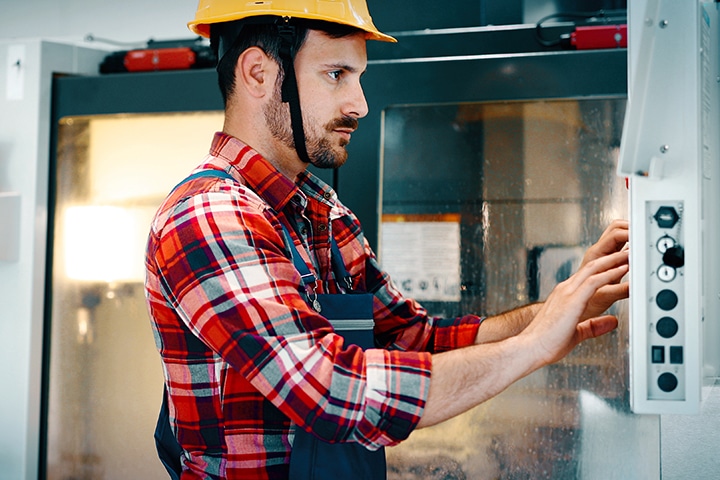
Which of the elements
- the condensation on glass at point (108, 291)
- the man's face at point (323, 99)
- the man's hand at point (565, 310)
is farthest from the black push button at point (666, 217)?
the condensation on glass at point (108, 291)

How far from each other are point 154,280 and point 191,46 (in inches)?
40.9

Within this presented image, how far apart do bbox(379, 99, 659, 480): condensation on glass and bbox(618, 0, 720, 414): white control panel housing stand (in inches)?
22.3

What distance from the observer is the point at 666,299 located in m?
1.09

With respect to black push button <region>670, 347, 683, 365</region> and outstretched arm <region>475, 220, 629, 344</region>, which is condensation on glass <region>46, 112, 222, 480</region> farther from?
black push button <region>670, 347, 683, 365</region>

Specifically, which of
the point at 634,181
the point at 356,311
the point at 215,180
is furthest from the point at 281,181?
the point at 634,181

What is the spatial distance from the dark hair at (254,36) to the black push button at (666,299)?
645 millimetres

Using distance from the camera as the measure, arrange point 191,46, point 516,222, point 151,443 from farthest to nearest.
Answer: point 191,46, point 151,443, point 516,222

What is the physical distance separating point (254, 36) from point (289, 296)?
484 millimetres

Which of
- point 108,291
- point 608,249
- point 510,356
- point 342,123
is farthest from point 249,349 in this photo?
point 108,291

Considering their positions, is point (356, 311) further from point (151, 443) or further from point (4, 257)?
point (4, 257)

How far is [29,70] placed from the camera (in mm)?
1949

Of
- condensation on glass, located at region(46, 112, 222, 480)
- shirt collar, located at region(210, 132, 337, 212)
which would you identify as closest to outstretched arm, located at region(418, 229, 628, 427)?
shirt collar, located at region(210, 132, 337, 212)

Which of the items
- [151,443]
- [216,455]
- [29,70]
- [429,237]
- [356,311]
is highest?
[29,70]

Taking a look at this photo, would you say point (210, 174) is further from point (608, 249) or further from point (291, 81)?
point (608, 249)
